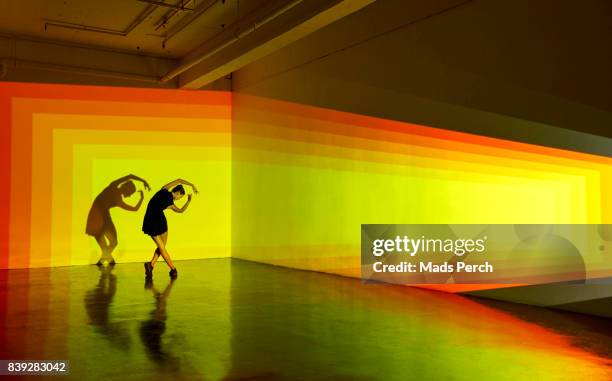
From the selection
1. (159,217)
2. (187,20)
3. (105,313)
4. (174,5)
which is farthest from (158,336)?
(187,20)

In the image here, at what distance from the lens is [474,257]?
5.45 metres

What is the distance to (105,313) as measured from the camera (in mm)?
4480

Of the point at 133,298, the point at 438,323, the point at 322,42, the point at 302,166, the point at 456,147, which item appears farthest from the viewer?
the point at 302,166

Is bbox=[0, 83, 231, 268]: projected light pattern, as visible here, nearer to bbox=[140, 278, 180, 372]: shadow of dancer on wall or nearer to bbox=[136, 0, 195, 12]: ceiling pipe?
bbox=[136, 0, 195, 12]: ceiling pipe

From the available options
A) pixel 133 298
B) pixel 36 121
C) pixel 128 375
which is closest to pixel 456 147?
pixel 133 298

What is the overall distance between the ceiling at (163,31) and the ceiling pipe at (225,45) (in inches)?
0.5

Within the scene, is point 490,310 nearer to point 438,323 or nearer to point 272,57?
point 438,323

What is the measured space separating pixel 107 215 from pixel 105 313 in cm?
467

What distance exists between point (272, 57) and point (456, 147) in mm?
3691

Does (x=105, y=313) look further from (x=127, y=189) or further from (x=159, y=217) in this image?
(x=127, y=189)

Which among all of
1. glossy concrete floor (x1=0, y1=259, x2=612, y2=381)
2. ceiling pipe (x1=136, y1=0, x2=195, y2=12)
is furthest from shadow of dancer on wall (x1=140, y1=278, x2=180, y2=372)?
ceiling pipe (x1=136, y1=0, x2=195, y2=12)

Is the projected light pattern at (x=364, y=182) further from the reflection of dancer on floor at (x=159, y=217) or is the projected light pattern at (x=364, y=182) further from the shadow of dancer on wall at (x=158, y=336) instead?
the shadow of dancer on wall at (x=158, y=336)

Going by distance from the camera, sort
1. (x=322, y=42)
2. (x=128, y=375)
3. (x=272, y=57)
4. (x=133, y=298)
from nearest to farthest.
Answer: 1. (x=128, y=375)
2. (x=133, y=298)
3. (x=322, y=42)
4. (x=272, y=57)

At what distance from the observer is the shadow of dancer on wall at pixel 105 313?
3.61m
